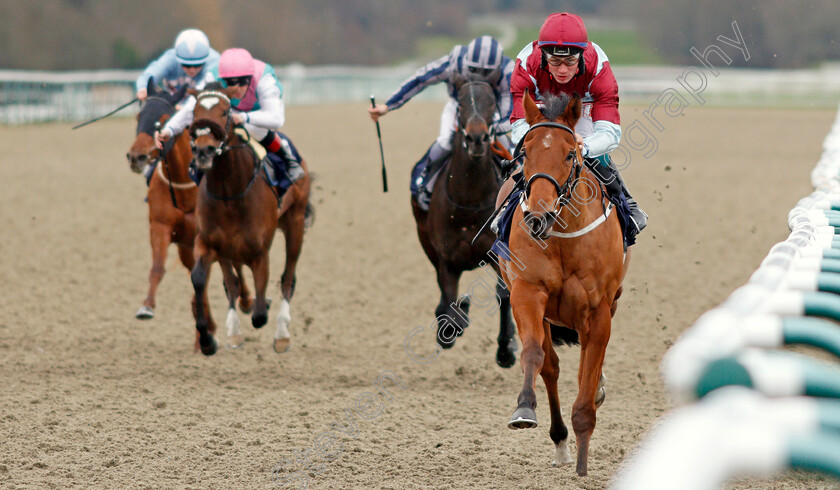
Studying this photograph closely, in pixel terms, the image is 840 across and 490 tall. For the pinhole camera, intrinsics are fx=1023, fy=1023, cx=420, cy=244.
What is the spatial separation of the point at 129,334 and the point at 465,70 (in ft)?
10.2

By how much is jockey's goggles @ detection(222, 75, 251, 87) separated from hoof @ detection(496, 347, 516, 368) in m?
2.38

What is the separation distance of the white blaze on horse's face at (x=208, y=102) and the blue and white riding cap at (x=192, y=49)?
67.8 inches

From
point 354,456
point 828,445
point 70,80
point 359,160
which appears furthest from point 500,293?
point 70,80

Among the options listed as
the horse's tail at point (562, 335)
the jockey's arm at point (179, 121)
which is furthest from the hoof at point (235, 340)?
the horse's tail at point (562, 335)

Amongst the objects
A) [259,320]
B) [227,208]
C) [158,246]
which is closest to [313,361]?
[259,320]

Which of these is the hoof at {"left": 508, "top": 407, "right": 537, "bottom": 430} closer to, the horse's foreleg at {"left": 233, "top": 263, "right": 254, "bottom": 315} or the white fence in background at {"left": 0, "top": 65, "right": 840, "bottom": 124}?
the horse's foreleg at {"left": 233, "top": 263, "right": 254, "bottom": 315}

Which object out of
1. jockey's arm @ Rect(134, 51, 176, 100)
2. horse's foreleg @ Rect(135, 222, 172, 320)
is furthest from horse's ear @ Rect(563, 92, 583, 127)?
jockey's arm @ Rect(134, 51, 176, 100)

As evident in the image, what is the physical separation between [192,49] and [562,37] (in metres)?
4.01

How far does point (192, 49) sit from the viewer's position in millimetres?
7465

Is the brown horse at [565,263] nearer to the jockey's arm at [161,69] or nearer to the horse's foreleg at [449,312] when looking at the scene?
the horse's foreleg at [449,312]

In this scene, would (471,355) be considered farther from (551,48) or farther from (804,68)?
(804,68)

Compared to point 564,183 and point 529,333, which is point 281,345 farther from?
point 564,183

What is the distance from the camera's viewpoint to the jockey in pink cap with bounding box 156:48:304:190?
645cm

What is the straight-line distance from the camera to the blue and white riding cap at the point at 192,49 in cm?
746
